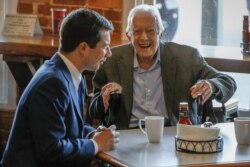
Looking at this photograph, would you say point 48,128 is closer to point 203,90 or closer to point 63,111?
point 63,111

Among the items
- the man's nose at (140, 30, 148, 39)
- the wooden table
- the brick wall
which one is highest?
the brick wall

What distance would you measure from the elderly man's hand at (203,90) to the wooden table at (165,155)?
280mm

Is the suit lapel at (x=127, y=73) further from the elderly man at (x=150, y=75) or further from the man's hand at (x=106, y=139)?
the man's hand at (x=106, y=139)

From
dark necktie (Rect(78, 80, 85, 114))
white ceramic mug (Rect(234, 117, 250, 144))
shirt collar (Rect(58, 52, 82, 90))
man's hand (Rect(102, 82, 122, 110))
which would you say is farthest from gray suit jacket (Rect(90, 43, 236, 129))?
white ceramic mug (Rect(234, 117, 250, 144))

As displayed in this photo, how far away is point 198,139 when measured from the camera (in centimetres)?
219

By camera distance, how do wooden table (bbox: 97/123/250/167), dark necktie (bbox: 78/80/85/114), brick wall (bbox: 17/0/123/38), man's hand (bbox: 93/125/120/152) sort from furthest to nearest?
brick wall (bbox: 17/0/123/38), dark necktie (bbox: 78/80/85/114), man's hand (bbox: 93/125/120/152), wooden table (bbox: 97/123/250/167)

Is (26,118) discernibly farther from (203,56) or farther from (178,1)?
(178,1)

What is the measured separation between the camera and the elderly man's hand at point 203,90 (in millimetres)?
2701

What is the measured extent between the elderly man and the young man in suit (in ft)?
1.64

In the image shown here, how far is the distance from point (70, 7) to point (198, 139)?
214cm

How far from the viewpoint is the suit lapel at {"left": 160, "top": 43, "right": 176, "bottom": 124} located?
303cm

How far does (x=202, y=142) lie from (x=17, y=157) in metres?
0.71

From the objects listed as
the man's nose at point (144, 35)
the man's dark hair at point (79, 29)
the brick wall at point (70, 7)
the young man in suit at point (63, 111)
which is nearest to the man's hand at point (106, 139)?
the young man in suit at point (63, 111)

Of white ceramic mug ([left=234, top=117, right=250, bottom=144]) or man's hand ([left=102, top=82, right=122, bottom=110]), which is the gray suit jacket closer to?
man's hand ([left=102, top=82, right=122, bottom=110])
